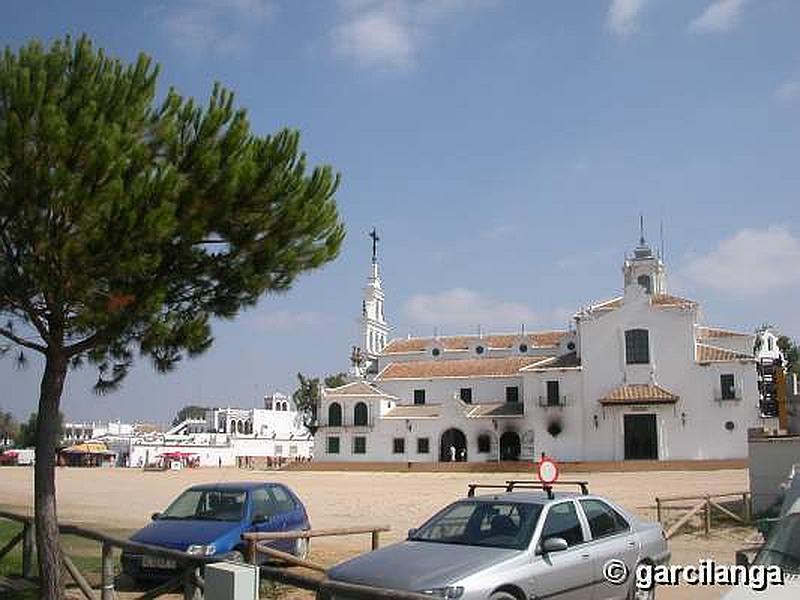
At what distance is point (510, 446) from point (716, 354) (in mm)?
15277

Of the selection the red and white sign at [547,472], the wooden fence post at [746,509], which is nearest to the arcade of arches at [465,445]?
the wooden fence post at [746,509]

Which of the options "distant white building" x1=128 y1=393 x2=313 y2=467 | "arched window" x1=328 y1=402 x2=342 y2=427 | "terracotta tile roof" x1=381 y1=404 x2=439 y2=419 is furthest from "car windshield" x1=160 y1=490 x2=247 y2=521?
"distant white building" x1=128 y1=393 x2=313 y2=467

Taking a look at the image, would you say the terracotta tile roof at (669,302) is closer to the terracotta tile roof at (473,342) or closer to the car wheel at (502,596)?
the terracotta tile roof at (473,342)

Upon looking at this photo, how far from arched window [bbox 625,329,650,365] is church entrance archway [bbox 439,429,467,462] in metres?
13.0

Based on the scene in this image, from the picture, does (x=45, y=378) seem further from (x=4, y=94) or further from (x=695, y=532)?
(x=695, y=532)

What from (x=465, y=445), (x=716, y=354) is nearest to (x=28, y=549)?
(x=465, y=445)

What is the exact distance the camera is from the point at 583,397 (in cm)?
5753

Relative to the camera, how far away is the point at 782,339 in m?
83.4

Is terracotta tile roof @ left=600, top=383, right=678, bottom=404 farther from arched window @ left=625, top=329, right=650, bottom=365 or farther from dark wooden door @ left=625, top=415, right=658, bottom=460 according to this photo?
arched window @ left=625, top=329, right=650, bottom=365

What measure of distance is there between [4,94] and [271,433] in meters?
95.8

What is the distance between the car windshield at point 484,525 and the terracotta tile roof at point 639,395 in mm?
47907

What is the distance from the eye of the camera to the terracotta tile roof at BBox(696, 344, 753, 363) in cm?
5469

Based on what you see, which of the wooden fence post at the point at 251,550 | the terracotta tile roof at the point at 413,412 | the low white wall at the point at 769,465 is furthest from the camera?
the terracotta tile roof at the point at 413,412

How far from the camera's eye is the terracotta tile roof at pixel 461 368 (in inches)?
2544
